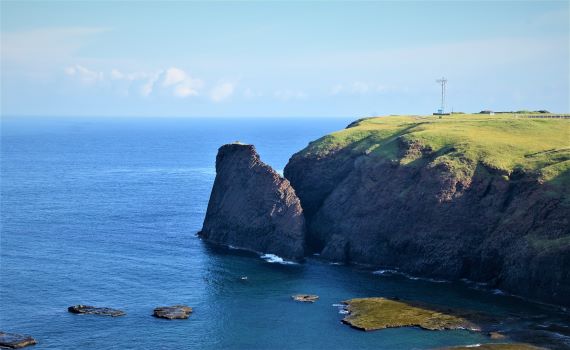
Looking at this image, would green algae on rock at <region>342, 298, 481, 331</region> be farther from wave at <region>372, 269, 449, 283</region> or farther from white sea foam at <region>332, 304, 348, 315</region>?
wave at <region>372, 269, 449, 283</region>

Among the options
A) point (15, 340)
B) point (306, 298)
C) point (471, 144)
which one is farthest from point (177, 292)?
point (471, 144)

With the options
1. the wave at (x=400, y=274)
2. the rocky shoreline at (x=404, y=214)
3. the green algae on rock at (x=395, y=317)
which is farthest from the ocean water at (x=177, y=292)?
the rocky shoreline at (x=404, y=214)

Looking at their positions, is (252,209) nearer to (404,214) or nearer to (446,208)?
(404,214)

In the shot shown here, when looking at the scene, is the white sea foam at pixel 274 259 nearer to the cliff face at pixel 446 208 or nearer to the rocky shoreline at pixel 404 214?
the rocky shoreline at pixel 404 214

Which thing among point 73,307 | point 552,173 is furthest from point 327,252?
point 73,307

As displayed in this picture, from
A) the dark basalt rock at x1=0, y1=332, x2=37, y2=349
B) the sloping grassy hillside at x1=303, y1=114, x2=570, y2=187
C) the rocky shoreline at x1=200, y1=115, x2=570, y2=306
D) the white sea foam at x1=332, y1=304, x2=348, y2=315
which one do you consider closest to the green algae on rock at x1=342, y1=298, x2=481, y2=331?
the white sea foam at x1=332, y1=304, x2=348, y2=315

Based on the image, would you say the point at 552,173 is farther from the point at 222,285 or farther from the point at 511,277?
the point at 222,285
